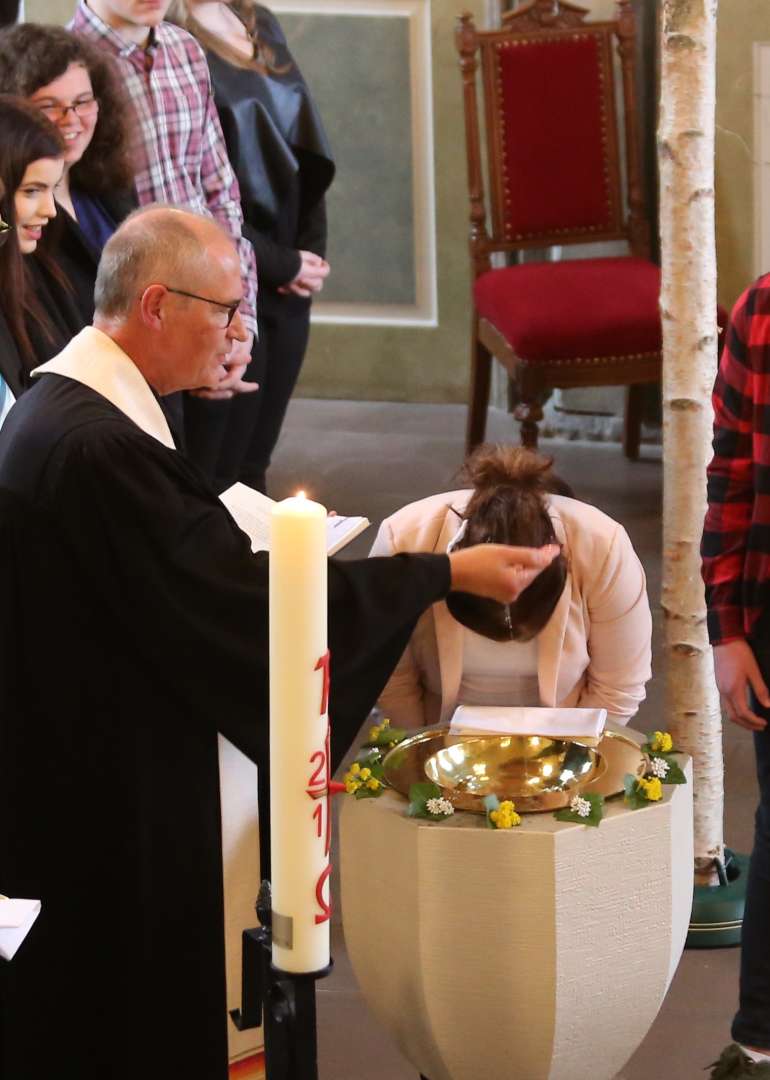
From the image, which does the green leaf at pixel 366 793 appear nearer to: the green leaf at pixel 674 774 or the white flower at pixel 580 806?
the white flower at pixel 580 806

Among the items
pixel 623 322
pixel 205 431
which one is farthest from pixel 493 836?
pixel 623 322

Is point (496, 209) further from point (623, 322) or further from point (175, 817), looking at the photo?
point (175, 817)

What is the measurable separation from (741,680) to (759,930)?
369mm

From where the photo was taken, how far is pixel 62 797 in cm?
238

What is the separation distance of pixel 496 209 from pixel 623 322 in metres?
0.69

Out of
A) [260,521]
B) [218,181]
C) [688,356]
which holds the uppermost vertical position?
[218,181]

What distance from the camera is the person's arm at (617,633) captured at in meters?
2.71

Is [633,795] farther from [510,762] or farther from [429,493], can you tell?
[429,493]

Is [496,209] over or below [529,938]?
over

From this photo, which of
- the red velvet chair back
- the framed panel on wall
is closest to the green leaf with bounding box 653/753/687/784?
the red velvet chair back

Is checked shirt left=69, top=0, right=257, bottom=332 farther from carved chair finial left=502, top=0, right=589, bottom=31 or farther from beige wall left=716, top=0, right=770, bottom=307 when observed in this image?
beige wall left=716, top=0, right=770, bottom=307

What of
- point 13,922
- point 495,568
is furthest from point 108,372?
point 13,922

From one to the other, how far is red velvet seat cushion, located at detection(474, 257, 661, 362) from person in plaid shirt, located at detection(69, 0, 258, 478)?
121 cm

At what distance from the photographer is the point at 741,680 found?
253cm
